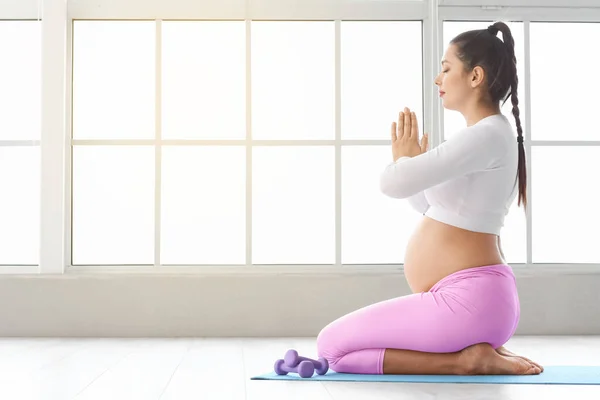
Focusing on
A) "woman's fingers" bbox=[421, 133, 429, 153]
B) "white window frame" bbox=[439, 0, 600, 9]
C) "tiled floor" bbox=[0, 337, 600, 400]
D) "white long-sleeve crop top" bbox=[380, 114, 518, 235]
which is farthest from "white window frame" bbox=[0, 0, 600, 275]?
"white long-sleeve crop top" bbox=[380, 114, 518, 235]

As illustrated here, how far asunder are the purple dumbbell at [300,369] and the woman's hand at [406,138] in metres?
0.73

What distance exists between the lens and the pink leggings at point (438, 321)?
2455 millimetres

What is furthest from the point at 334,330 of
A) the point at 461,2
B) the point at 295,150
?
the point at 461,2

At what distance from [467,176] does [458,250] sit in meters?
0.24

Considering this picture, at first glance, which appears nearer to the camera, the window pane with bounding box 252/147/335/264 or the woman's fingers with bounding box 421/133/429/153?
the woman's fingers with bounding box 421/133/429/153

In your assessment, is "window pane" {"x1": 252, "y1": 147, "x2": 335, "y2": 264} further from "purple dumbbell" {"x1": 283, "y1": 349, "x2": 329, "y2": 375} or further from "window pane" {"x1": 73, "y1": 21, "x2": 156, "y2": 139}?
"purple dumbbell" {"x1": 283, "y1": 349, "x2": 329, "y2": 375}

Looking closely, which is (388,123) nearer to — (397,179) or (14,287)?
(397,179)

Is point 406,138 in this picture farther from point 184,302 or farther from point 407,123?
point 184,302

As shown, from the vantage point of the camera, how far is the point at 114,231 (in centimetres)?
406

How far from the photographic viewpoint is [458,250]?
99.4 inches

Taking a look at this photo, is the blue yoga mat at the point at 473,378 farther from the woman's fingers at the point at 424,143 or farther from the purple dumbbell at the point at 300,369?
the woman's fingers at the point at 424,143

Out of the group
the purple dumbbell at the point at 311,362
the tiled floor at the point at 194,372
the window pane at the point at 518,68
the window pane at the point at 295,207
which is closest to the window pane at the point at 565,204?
the window pane at the point at 518,68

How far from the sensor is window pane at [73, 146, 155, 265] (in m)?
4.05

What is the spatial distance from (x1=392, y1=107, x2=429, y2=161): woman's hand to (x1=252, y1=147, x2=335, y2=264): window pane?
145cm
